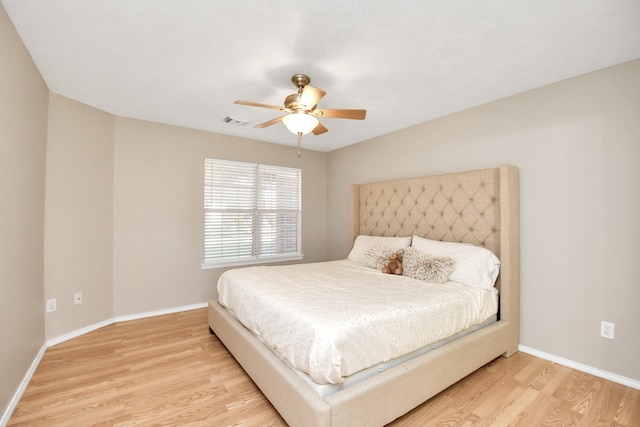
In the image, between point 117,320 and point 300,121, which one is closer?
point 300,121

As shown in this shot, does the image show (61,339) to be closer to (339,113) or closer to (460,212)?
(339,113)

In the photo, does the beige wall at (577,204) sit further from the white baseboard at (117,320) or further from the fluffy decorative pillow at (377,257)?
the white baseboard at (117,320)

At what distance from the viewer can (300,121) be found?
2137 millimetres

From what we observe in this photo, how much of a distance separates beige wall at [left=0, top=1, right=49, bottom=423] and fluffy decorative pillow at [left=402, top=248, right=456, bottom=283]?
9.66 ft

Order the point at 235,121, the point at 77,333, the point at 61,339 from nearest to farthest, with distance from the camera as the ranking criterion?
the point at 61,339 → the point at 77,333 → the point at 235,121

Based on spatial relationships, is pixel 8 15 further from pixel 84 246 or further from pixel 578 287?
pixel 578 287

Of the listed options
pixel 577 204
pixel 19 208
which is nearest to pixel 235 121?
pixel 19 208

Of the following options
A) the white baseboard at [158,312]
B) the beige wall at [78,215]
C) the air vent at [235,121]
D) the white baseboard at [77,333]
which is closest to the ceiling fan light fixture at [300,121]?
the air vent at [235,121]

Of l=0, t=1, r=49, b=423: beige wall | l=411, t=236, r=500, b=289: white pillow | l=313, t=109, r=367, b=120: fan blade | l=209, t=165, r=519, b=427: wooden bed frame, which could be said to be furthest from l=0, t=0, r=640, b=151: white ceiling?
l=411, t=236, r=500, b=289: white pillow

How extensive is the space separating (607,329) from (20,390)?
4159 millimetres

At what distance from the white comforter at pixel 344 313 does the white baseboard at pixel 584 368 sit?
56cm

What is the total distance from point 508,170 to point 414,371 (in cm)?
186

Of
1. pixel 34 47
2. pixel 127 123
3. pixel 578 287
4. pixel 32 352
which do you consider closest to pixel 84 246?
pixel 32 352

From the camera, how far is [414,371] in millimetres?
1710
